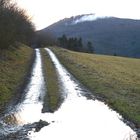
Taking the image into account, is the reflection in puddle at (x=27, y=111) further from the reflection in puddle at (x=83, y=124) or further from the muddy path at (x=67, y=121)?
the reflection in puddle at (x=83, y=124)

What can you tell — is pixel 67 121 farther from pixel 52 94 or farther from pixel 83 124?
pixel 52 94

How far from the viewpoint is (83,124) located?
17047 millimetres

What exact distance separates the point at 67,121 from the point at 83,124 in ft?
3.15

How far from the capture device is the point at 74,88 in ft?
91.9

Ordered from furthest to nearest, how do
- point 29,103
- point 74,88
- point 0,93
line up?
1. point 74,88
2. point 0,93
3. point 29,103

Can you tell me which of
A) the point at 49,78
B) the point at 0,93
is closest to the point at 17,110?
the point at 0,93

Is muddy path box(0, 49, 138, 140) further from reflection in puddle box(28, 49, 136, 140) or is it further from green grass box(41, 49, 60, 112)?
green grass box(41, 49, 60, 112)

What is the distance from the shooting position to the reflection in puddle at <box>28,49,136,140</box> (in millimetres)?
15156

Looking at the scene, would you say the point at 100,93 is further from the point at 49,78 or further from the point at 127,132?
the point at 127,132

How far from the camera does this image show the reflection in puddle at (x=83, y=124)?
15.2 meters

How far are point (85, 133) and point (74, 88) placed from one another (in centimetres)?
1257

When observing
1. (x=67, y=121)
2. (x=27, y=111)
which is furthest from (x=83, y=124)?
(x=27, y=111)

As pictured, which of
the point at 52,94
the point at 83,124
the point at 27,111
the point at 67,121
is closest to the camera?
the point at 83,124

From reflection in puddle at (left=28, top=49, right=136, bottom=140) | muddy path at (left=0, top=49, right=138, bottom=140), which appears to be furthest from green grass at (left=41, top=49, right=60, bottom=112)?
reflection in puddle at (left=28, top=49, right=136, bottom=140)
